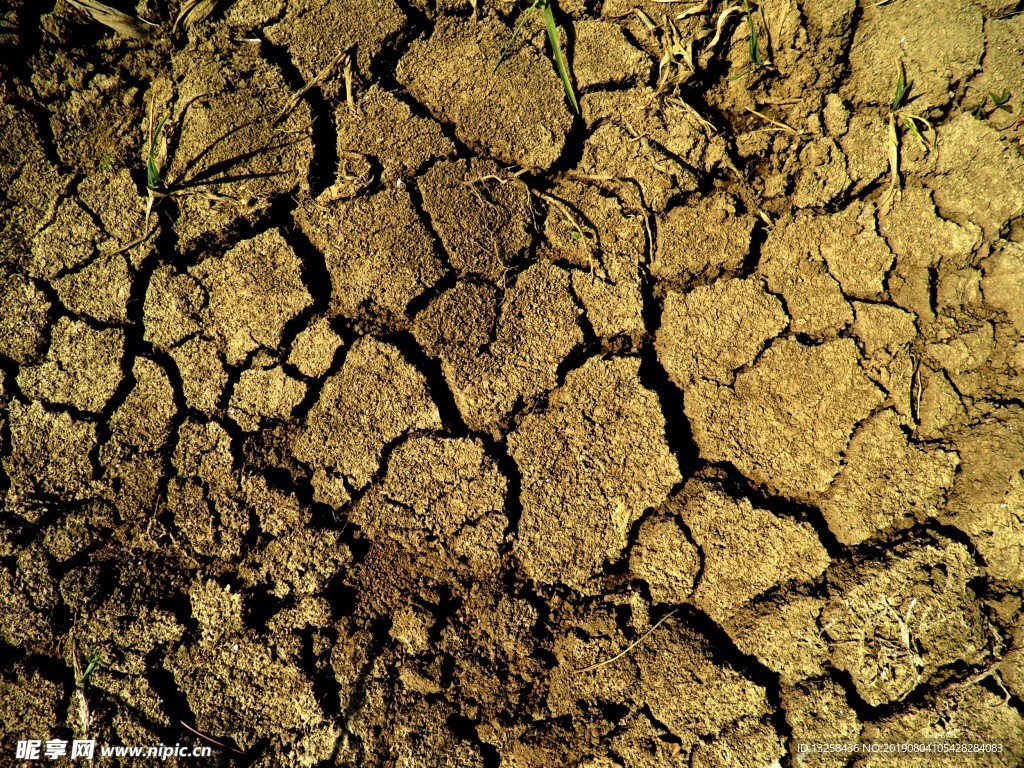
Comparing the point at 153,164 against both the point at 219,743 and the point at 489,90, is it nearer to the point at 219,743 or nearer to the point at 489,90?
the point at 489,90

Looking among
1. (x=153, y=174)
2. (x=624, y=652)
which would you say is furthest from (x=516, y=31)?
(x=624, y=652)

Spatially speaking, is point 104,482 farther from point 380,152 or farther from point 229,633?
point 380,152

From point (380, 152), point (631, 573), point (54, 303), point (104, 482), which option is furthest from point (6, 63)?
point (631, 573)

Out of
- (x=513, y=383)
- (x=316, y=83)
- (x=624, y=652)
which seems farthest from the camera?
(x=316, y=83)

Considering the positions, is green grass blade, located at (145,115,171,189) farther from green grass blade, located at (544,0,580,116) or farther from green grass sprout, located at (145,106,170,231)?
green grass blade, located at (544,0,580,116)

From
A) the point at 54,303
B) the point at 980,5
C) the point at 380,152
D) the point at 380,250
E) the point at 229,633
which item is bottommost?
the point at 229,633
